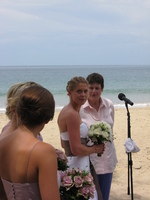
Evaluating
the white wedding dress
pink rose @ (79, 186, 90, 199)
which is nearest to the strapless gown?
pink rose @ (79, 186, 90, 199)

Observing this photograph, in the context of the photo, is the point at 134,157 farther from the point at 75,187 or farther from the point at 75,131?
the point at 75,187

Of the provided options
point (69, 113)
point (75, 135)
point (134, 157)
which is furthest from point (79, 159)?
point (134, 157)

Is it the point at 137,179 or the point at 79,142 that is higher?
the point at 79,142

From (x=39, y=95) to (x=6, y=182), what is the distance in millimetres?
642

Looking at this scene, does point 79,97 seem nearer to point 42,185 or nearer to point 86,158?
point 86,158

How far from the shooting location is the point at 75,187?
245cm

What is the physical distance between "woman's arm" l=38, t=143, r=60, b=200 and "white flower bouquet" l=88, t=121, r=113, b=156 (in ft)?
5.00

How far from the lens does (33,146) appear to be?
1910mm

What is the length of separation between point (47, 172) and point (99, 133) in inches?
62.0

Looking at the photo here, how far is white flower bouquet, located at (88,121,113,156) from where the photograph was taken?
341cm

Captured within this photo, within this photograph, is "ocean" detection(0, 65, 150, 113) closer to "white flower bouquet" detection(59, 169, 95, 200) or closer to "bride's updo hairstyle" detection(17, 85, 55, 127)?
"white flower bouquet" detection(59, 169, 95, 200)

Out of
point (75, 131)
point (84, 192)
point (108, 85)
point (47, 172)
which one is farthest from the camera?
point (108, 85)

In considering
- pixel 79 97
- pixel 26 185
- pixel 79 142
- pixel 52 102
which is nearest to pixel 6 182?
pixel 26 185

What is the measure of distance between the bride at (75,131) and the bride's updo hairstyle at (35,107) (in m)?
1.31
